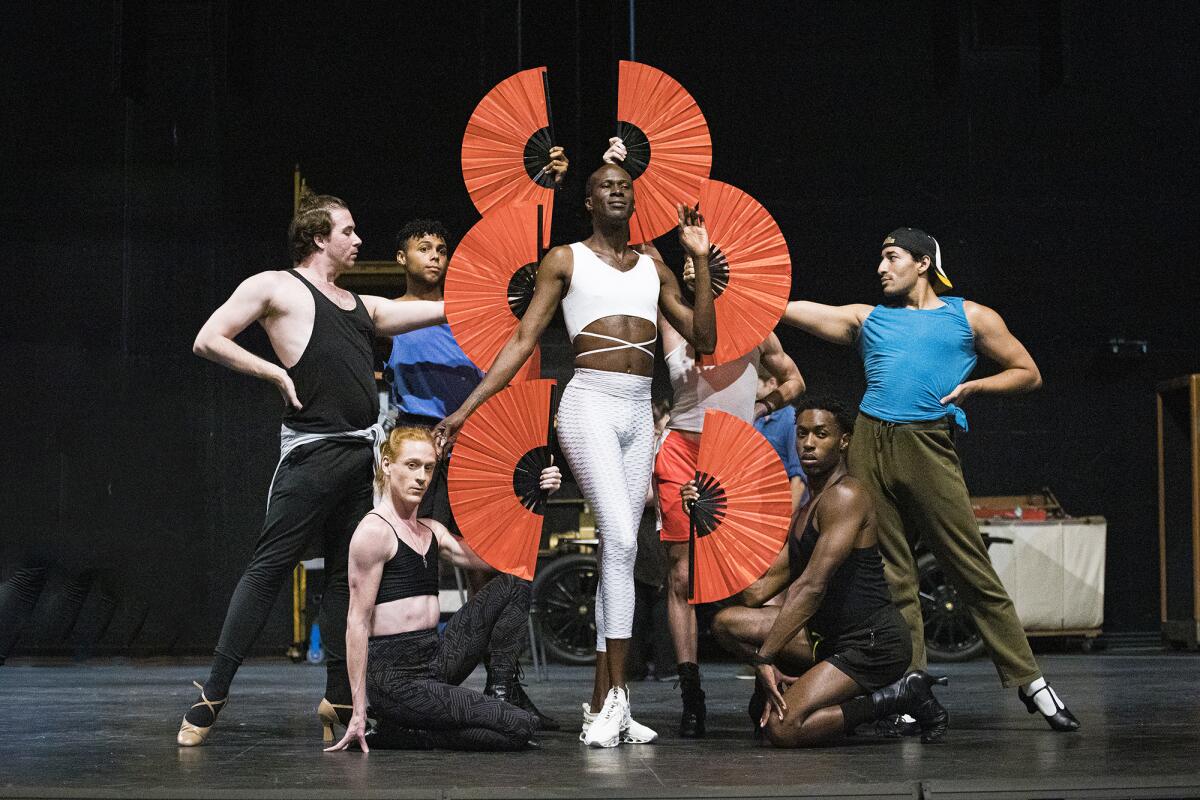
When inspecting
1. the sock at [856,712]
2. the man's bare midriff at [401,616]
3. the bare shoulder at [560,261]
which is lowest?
the sock at [856,712]

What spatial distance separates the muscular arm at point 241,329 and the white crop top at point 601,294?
0.83m

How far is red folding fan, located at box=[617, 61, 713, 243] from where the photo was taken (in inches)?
162

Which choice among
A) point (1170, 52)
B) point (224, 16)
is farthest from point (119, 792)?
point (1170, 52)


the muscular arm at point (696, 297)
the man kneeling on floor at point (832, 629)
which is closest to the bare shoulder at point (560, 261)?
the muscular arm at point (696, 297)

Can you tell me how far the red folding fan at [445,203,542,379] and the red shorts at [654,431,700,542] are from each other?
0.49 meters

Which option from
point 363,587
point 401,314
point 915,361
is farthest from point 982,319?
point 363,587

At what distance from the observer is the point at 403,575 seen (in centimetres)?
372

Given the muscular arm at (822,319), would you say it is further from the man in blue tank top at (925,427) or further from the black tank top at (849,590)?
the black tank top at (849,590)

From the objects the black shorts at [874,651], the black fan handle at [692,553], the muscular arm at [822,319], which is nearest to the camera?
the black shorts at [874,651]

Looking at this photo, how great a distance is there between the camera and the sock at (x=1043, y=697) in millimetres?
4008

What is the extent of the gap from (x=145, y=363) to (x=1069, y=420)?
18.7ft

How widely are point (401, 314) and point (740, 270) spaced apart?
1053mm

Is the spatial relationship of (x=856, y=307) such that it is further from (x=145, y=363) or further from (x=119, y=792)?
(x=145, y=363)

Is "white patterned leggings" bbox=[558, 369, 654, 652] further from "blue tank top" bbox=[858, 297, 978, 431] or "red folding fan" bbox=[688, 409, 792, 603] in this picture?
"blue tank top" bbox=[858, 297, 978, 431]
